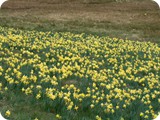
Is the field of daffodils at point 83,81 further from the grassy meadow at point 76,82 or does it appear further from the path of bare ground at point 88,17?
the path of bare ground at point 88,17

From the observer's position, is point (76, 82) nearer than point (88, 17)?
Yes

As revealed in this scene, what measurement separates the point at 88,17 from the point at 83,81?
18168 mm

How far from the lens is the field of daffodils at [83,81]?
267 inches

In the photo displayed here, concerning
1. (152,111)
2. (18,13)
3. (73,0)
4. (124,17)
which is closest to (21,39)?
(152,111)

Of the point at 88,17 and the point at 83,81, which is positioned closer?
the point at 83,81

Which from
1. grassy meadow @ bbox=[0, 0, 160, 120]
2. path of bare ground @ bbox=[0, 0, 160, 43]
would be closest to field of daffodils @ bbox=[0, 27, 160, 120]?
grassy meadow @ bbox=[0, 0, 160, 120]

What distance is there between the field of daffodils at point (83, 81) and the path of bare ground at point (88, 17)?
7605 millimetres

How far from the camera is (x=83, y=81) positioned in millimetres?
8492

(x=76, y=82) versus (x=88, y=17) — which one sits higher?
(x=76, y=82)

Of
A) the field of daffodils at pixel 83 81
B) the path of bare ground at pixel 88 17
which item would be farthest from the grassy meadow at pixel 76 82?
the path of bare ground at pixel 88 17

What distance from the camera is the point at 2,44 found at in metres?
11.3

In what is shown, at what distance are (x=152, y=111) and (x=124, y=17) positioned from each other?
68.6ft

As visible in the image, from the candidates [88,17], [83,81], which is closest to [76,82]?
[83,81]

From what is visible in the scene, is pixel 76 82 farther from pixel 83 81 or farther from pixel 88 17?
pixel 88 17
